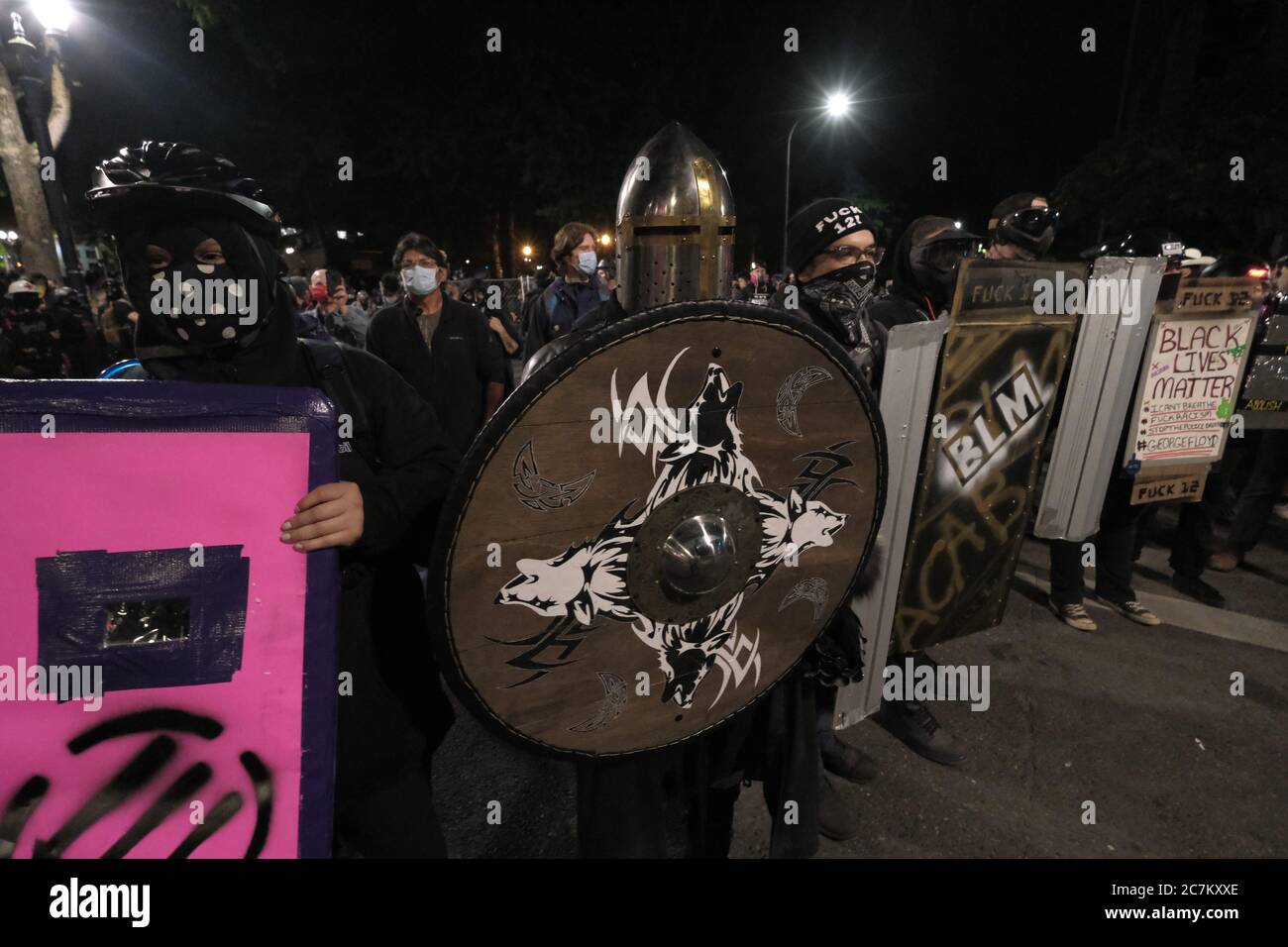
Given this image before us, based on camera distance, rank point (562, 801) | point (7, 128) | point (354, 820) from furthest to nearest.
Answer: point (7, 128), point (562, 801), point (354, 820)

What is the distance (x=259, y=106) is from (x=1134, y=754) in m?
22.0

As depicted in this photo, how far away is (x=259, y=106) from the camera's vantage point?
17.2m

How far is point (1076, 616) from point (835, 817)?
2.27m

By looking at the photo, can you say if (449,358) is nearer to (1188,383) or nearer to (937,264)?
(937,264)

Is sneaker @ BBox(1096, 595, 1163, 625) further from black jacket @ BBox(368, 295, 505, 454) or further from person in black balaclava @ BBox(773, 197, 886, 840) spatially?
black jacket @ BBox(368, 295, 505, 454)

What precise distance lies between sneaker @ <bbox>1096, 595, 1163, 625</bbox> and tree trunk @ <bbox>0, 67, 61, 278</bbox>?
1399 cm

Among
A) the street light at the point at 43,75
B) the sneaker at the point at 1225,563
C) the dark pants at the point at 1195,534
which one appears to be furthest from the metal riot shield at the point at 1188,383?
the street light at the point at 43,75

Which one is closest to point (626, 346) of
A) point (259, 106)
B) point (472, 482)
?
point (472, 482)

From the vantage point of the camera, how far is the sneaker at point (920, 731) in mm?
2682

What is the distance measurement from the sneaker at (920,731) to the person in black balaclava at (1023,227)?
1.98m

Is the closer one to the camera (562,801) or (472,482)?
(472,482)

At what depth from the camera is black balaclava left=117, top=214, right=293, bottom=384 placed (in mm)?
1204
